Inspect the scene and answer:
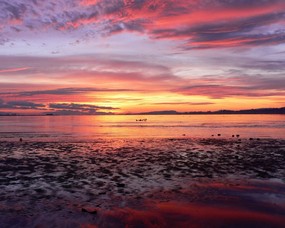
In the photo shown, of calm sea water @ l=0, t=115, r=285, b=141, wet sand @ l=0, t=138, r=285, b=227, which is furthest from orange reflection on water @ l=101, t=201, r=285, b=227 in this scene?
calm sea water @ l=0, t=115, r=285, b=141

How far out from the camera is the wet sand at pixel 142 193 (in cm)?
1025

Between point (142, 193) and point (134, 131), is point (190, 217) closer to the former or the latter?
point (142, 193)

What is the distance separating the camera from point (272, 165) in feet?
66.7

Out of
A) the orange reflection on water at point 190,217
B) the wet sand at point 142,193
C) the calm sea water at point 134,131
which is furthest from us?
the calm sea water at point 134,131

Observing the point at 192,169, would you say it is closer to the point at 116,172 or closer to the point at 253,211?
the point at 116,172

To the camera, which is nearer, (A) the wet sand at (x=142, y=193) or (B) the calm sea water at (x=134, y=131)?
(A) the wet sand at (x=142, y=193)

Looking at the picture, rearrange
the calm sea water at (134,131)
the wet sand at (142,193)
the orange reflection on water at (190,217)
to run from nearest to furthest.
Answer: the orange reflection on water at (190,217) → the wet sand at (142,193) → the calm sea water at (134,131)

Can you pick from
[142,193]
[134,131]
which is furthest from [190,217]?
[134,131]

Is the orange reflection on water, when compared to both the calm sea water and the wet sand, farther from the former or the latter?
the calm sea water

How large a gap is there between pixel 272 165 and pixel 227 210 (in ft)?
34.9

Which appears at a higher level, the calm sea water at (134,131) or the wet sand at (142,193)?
the wet sand at (142,193)

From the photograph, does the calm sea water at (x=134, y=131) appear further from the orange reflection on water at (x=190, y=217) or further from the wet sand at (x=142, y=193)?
the orange reflection on water at (x=190, y=217)

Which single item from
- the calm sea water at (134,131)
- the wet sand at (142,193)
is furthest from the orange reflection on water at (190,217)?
the calm sea water at (134,131)

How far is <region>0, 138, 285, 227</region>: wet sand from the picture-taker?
10.2 metres
